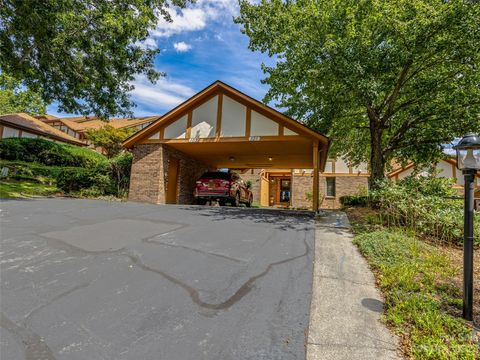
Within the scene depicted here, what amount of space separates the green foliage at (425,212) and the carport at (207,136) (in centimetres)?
311

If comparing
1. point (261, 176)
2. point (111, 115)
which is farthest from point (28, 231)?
point (261, 176)

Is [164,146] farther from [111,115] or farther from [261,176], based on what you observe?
[261,176]

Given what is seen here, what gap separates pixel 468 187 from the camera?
8.89 feet

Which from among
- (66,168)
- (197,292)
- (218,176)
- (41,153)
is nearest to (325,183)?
(218,176)

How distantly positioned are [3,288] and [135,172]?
9104 millimetres

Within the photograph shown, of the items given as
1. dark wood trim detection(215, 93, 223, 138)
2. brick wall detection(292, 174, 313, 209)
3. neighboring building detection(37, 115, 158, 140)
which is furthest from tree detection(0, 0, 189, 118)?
neighboring building detection(37, 115, 158, 140)

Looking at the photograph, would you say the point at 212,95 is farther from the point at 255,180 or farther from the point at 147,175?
the point at 255,180

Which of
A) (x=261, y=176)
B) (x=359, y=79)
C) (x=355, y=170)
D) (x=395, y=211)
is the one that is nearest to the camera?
(x=395, y=211)

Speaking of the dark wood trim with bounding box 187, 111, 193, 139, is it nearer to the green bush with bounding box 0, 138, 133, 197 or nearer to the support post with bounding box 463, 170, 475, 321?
the green bush with bounding box 0, 138, 133, 197

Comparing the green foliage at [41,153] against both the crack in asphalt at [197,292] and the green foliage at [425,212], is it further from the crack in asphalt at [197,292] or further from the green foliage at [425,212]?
the green foliage at [425,212]

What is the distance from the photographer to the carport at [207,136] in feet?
33.6

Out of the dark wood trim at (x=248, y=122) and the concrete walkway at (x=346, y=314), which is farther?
the dark wood trim at (x=248, y=122)

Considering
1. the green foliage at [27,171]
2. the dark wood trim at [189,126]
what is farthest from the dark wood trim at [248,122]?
the green foliage at [27,171]

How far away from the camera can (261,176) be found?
21234 mm
